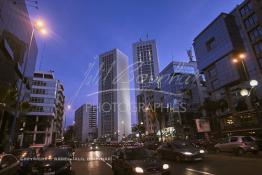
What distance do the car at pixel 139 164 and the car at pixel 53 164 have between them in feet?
9.66

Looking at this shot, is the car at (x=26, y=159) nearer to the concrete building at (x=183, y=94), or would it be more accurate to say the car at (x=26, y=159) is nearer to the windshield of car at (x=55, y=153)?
the windshield of car at (x=55, y=153)

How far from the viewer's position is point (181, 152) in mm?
14750

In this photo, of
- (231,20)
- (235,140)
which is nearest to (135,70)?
(231,20)

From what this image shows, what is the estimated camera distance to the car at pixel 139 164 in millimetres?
8695

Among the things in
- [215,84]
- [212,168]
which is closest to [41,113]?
[215,84]

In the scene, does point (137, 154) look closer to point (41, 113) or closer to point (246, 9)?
point (246, 9)

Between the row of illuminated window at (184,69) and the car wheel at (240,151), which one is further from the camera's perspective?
the row of illuminated window at (184,69)

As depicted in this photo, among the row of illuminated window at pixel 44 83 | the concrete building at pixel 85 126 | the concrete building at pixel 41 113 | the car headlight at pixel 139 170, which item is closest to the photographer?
the car headlight at pixel 139 170

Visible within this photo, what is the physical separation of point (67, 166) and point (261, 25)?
47258 millimetres

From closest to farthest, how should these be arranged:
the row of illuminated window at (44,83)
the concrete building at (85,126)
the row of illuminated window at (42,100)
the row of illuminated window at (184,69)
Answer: the row of illuminated window at (42,100) < the row of illuminated window at (44,83) < the row of illuminated window at (184,69) < the concrete building at (85,126)

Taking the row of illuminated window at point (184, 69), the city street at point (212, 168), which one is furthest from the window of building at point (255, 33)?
the row of illuminated window at point (184, 69)

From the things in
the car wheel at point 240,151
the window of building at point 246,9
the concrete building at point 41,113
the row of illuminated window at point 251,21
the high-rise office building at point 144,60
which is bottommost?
the car wheel at point 240,151

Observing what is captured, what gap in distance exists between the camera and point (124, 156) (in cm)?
1056

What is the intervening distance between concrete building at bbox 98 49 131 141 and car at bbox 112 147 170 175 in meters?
102
